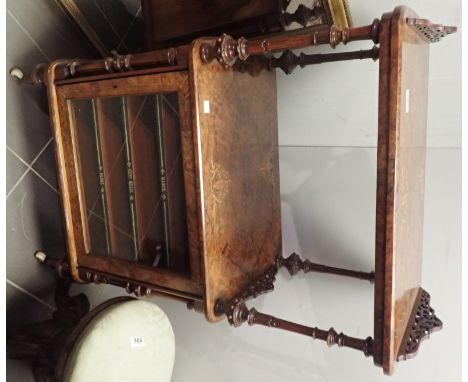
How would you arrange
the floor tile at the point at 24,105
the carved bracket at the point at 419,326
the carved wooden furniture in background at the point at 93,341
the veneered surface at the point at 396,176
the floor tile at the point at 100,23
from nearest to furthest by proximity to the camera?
1. the veneered surface at the point at 396,176
2. the carved bracket at the point at 419,326
3. the carved wooden furniture in background at the point at 93,341
4. the floor tile at the point at 24,105
5. the floor tile at the point at 100,23

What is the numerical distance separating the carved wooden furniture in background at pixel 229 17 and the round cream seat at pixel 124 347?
67 centimetres

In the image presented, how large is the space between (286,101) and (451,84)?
41 cm

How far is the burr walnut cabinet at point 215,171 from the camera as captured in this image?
28.6 inches

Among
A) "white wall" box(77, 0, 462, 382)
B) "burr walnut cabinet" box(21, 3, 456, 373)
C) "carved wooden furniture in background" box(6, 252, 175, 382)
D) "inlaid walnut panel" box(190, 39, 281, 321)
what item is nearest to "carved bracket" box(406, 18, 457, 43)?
"burr walnut cabinet" box(21, 3, 456, 373)

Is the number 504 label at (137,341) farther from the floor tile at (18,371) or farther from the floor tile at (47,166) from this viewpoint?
the floor tile at (47,166)

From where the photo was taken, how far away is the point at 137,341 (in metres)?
1.00

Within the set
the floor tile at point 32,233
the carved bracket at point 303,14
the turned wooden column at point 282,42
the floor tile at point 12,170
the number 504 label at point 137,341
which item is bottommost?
the number 504 label at point 137,341

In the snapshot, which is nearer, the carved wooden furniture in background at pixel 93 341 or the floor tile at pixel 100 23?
the carved wooden furniture in background at pixel 93 341

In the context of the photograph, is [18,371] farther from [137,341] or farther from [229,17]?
[229,17]

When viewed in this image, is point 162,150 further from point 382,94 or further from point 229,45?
point 382,94

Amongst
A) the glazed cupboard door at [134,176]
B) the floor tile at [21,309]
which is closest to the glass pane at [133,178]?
the glazed cupboard door at [134,176]

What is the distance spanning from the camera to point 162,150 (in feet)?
3.02

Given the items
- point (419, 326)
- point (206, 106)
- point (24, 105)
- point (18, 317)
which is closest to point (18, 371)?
point (18, 317)

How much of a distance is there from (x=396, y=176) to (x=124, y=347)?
68cm
